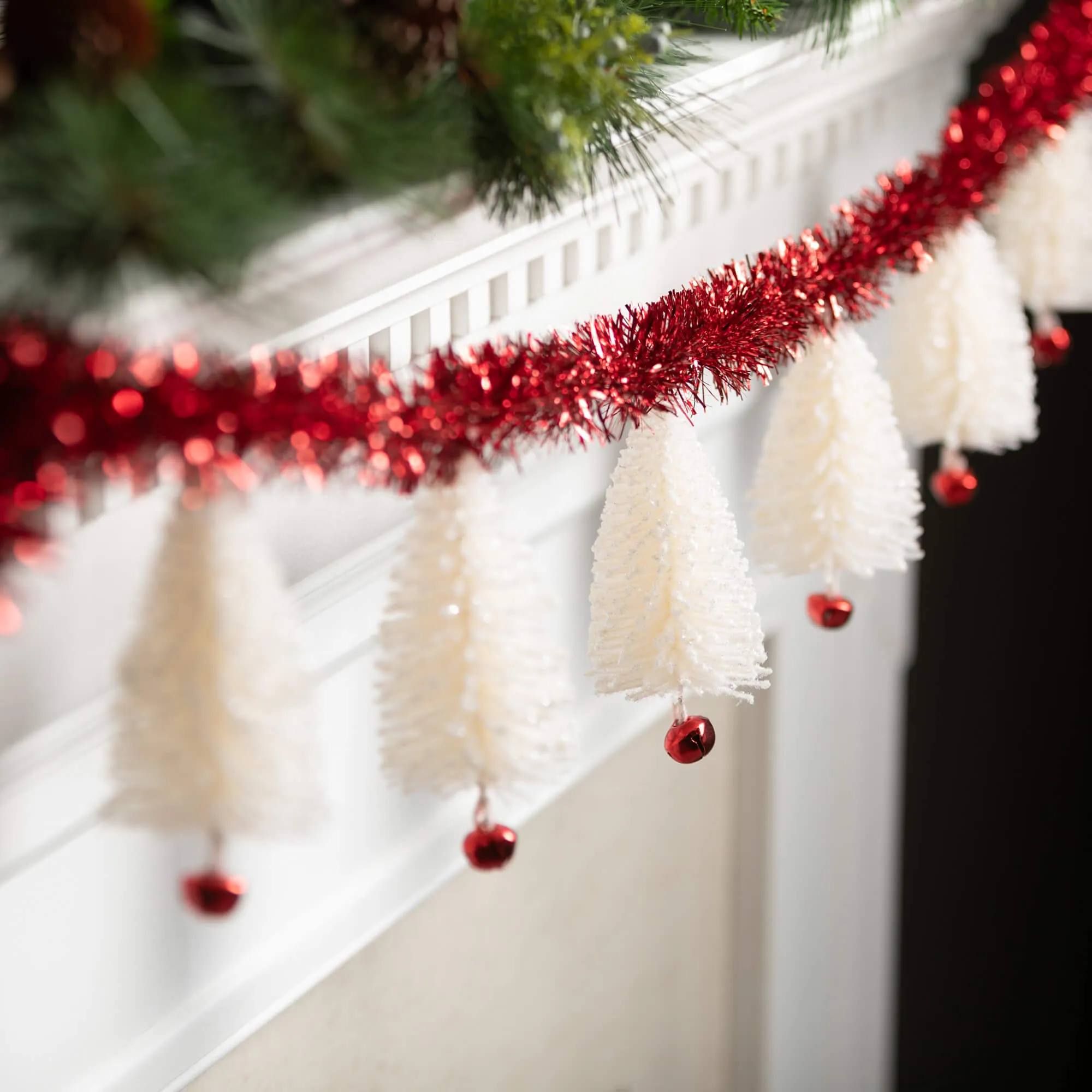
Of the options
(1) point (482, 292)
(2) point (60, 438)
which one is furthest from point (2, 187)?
(1) point (482, 292)

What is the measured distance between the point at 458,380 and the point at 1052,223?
1.79 feet

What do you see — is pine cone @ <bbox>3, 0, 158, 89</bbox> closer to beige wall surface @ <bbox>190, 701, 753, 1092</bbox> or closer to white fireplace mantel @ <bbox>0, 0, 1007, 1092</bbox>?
white fireplace mantel @ <bbox>0, 0, 1007, 1092</bbox>

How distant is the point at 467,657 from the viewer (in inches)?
17.8

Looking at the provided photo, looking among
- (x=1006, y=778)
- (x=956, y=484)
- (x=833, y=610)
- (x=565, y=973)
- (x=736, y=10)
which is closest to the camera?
(x=736, y=10)

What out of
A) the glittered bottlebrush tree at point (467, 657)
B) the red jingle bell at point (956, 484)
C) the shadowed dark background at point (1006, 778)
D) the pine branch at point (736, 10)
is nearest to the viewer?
the glittered bottlebrush tree at point (467, 657)

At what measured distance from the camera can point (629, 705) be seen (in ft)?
2.91

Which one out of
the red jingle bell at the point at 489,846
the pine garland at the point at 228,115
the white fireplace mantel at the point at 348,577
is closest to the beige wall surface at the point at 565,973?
the white fireplace mantel at the point at 348,577

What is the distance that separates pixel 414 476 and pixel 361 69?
0.12 meters

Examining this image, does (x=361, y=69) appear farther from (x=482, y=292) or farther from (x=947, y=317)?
(x=947, y=317)

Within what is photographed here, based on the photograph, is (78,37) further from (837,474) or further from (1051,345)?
(1051,345)

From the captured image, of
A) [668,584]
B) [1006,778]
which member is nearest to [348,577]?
[668,584]

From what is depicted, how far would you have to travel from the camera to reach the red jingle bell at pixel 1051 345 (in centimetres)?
88

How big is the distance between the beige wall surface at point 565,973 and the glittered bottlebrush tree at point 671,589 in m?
0.30

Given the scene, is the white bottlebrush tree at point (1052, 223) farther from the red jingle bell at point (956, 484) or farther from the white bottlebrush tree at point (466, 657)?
the white bottlebrush tree at point (466, 657)
